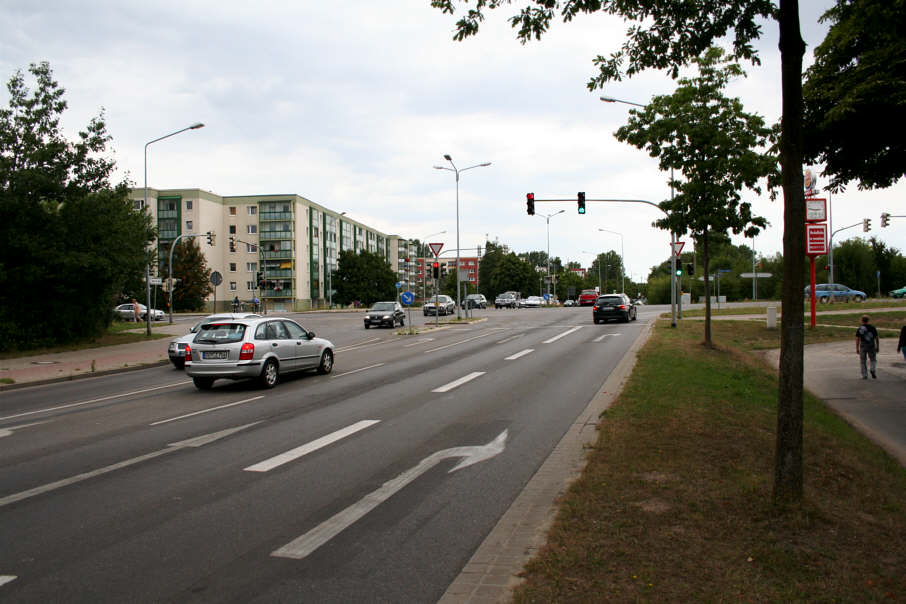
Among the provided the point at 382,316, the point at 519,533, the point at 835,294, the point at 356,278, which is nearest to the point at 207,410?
the point at 519,533

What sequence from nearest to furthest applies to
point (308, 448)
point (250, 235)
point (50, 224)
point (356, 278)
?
1. point (308, 448)
2. point (50, 224)
3. point (250, 235)
4. point (356, 278)

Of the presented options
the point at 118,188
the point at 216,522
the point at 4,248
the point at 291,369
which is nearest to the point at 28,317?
the point at 4,248

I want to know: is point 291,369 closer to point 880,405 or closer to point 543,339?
point 880,405

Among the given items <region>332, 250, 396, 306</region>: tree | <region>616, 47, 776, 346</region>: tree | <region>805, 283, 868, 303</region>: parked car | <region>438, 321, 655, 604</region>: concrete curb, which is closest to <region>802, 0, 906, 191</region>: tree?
<region>616, 47, 776, 346</region>: tree

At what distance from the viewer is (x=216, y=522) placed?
5.10 meters

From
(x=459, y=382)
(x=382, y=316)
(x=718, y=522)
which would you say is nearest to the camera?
(x=718, y=522)

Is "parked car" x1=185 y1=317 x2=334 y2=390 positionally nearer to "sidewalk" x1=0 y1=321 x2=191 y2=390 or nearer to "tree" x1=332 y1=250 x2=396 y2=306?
"sidewalk" x1=0 y1=321 x2=191 y2=390

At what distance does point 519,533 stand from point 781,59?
399 centimetres

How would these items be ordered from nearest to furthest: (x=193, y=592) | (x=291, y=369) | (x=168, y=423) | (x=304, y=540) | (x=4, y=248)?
(x=193, y=592), (x=304, y=540), (x=168, y=423), (x=291, y=369), (x=4, y=248)

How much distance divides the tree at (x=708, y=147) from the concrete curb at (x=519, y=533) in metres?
10.7

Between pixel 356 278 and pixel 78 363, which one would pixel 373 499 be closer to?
pixel 78 363

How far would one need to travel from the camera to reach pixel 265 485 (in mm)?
6156

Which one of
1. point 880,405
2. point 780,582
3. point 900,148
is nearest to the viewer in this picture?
point 780,582

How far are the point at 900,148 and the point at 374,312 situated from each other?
1134 inches
